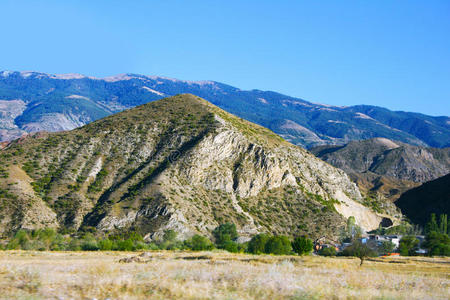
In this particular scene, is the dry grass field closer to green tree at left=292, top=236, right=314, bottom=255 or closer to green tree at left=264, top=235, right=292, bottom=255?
green tree at left=264, top=235, right=292, bottom=255

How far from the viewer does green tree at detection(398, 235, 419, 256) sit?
86594 millimetres

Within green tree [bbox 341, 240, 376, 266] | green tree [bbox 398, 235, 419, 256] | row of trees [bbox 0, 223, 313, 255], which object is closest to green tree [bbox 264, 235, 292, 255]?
row of trees [bbox 0, 223, 313, 255]

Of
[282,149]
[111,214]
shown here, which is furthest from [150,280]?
[282,149]

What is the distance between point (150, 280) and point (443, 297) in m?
10.8

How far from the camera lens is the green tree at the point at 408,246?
86.6 meters

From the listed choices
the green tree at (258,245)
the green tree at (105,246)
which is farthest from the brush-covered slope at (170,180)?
the green tree at (258,245)

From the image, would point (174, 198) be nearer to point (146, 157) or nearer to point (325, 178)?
point (146, 157)

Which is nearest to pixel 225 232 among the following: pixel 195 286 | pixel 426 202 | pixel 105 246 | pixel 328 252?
pixel 328 252

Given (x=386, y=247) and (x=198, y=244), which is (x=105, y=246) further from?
(x=386, y=247)

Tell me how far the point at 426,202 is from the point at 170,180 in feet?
408

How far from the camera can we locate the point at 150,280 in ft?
52.2

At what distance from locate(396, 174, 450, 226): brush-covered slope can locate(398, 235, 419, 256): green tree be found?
65.9 meters

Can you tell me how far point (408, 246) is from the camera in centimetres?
9288

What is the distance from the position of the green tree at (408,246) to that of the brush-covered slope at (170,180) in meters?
19.3
